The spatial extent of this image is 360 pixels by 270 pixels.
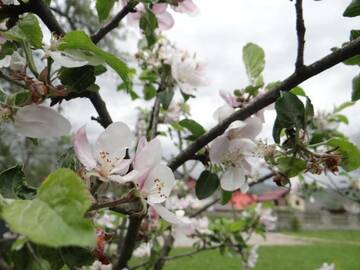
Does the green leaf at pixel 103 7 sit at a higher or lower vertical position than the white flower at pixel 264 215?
higher

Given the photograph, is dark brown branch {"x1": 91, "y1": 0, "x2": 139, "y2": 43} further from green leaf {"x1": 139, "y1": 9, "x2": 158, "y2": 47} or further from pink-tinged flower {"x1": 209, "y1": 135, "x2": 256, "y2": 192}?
pink-tinged flower {"x1": 209, "y1": 135, "x2": 256, "y2": 192}

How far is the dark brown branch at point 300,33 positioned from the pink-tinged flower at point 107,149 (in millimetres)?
393

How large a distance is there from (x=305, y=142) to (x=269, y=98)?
0.39 feet

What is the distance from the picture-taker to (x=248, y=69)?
4.19 feet

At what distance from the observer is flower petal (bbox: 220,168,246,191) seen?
104 centimetres

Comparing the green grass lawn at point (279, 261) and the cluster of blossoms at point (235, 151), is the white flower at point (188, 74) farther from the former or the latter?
the green grass lawn at point (279, 261)

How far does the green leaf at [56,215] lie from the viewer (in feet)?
1.17

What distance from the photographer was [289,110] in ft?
2.83

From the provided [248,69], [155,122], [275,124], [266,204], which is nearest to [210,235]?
[266,204]

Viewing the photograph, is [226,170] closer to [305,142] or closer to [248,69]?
[305,142]

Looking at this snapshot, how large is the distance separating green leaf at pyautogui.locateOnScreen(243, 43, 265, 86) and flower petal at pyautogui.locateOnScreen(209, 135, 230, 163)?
12.9 inches

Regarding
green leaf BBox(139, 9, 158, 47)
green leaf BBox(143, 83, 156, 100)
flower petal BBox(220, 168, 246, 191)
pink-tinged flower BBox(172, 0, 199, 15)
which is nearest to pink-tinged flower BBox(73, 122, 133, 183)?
flower petal BBox(220, 168, 246, 191)

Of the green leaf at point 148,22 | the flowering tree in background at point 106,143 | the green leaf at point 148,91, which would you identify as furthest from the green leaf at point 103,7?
the green leaf at point 148,91

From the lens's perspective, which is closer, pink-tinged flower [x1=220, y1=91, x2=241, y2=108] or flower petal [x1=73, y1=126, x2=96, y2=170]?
flower petal [x1=73, y1=126, x2=96, y2=170]
